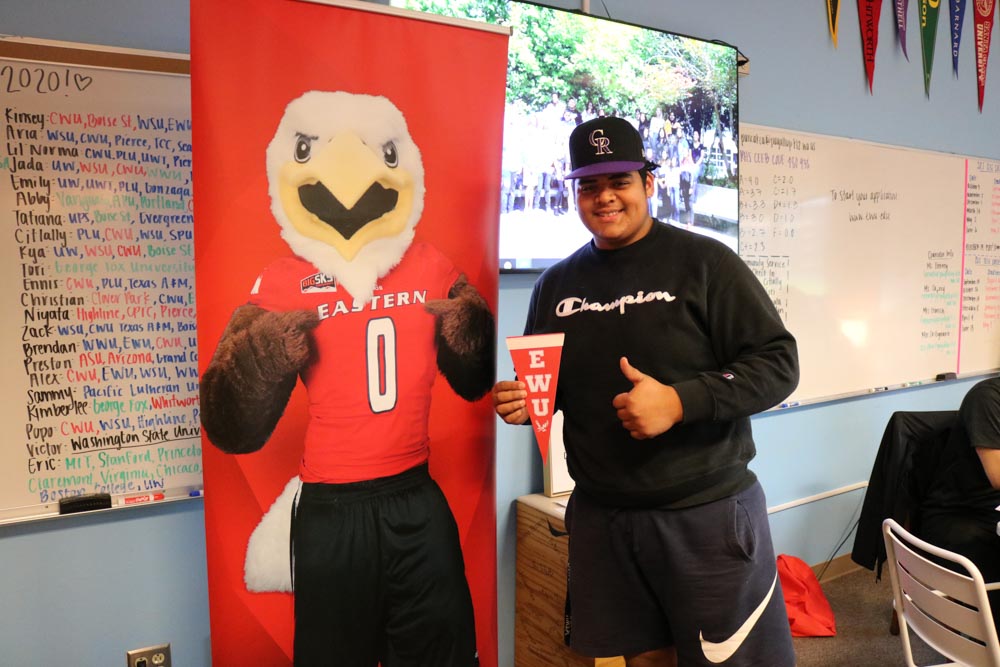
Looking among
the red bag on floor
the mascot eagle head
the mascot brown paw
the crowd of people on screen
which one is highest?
the crowd of people on screen

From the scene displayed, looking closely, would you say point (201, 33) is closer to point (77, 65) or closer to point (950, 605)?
point (77, 65)

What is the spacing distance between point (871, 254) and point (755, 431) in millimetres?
1162

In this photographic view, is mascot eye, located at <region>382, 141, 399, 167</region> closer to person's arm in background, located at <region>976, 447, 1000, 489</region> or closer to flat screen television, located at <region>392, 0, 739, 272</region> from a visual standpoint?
flat screen television, located at <region>392, 0, 739, 272</region>

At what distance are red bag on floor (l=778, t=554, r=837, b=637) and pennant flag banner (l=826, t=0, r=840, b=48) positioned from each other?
2476 millimetres

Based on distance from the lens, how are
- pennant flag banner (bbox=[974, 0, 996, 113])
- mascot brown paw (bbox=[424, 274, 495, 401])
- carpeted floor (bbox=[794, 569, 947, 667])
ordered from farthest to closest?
pennant flag banner (bbox=[974, 0, 996, 113]), carpeted floor (bbox=[794, 569, 947, 667]), mascot brown paw (bbox=[424, 274, 495, 401])

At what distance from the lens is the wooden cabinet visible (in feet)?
7.77

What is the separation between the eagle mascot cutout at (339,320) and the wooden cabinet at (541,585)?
820 mm

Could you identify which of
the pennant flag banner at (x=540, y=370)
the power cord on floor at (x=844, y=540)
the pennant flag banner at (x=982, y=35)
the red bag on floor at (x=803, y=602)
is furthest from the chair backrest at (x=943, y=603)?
the pennant flag banner at (x=982, y=35)

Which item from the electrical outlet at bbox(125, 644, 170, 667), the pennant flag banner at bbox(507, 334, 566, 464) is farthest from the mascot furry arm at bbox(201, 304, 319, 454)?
the electrical outlet at bbox(125, 644, 170, 667)

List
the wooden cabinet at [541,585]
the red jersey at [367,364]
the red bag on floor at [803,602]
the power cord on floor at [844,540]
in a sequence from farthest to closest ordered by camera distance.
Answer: the power cord on floor at [844,540]
the red bag on floor at [803,602]
the wooden cabinet at [541,585]
the red jersey at [367,364]

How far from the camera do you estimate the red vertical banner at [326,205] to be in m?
1.55

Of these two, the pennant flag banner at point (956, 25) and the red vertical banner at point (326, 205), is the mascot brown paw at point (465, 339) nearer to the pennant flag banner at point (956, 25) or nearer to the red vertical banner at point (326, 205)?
the red vertical banner at point (326, 205)

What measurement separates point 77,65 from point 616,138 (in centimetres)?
137

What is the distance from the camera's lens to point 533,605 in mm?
2516
